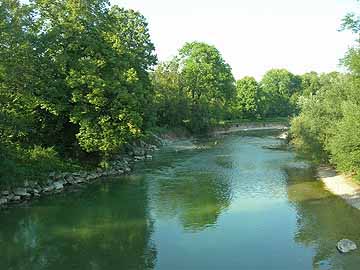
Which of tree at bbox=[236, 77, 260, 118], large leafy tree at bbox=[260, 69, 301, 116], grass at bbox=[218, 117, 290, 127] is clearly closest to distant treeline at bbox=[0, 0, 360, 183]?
grass at bbox=[218, 117, 290, 127]

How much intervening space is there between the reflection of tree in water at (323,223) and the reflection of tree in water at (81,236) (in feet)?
24.5

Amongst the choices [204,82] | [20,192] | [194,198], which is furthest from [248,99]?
[20,192]

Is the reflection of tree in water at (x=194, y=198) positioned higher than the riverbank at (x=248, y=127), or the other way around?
the riverbank at (x=248, y=127)

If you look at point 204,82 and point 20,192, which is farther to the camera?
point 204,82

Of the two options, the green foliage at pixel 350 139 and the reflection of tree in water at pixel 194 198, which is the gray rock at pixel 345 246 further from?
the green foliage at pixel 350 139

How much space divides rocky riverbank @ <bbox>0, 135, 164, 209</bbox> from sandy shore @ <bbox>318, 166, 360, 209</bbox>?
17.2m

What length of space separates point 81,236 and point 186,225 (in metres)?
5.63

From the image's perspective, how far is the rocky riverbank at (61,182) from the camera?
3027 centimetres

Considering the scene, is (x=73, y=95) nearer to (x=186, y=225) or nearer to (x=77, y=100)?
(x=77, y=100)

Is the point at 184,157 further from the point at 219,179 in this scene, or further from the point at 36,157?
the point at 36,157

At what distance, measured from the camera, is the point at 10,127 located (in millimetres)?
31984

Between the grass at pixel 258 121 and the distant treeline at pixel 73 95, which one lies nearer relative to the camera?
the distant treeline at pixel 73 95

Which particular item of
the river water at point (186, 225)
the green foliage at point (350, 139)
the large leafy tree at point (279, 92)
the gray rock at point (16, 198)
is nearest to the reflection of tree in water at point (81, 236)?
the river water at point (186, 225)

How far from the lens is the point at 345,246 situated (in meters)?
20.2
